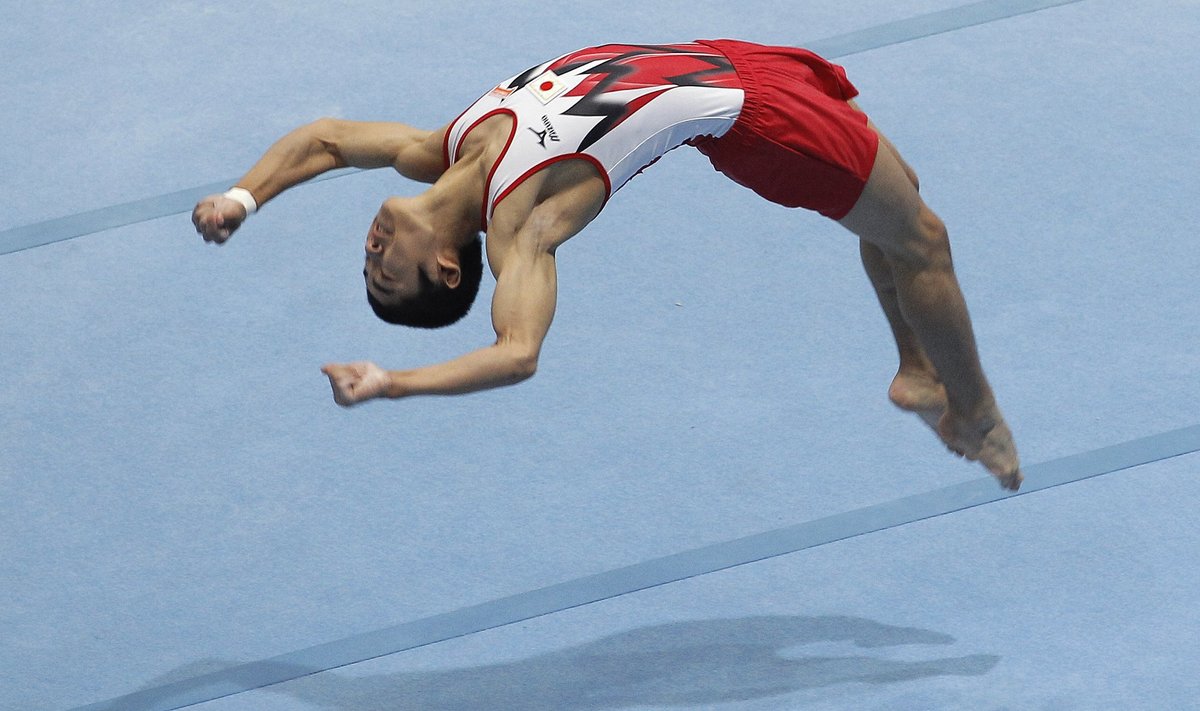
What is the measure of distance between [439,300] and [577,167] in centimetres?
39

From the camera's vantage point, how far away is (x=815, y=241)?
462 centimetres

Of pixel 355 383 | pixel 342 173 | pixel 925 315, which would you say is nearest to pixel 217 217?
pixel 355 383

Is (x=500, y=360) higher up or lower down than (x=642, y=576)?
higher up

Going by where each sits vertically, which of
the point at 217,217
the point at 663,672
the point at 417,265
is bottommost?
the point at 663,672

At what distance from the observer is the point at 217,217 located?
3.10 meters

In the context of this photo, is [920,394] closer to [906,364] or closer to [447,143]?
[906,364]

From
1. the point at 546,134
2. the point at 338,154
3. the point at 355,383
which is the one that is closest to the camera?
the point at 355,383

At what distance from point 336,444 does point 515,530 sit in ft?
1.84

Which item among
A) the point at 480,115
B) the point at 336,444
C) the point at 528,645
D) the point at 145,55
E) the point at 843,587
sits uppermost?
the point at 145,55

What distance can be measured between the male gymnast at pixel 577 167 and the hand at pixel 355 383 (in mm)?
280

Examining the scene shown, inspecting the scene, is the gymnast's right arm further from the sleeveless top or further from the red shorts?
the red shorts

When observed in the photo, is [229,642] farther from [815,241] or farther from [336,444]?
[815,241]

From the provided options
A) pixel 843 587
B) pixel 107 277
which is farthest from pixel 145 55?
pixel 843 587

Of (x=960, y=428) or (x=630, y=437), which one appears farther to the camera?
(x=630, y=437)
